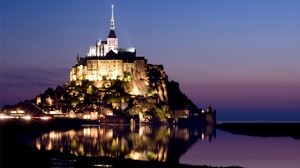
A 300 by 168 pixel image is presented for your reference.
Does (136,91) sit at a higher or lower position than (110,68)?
lower

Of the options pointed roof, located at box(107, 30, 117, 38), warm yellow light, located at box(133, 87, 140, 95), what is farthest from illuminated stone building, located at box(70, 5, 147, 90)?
pointed roof, located at box(107, 30, 117, 38)

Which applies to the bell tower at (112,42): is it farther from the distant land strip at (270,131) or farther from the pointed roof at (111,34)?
the distant land strip at (270,131)

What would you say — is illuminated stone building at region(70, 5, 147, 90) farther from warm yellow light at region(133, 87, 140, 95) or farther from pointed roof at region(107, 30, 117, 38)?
pointed roof at region(107, 30, 117, 38)

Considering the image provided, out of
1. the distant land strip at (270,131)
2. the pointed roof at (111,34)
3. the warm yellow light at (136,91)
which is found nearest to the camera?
the distant land strip at (270,131)

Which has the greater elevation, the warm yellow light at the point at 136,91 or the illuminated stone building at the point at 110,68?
the illuminated stone building at the point at 110,68

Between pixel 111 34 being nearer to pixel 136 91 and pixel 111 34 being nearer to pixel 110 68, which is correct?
pixel 110 68

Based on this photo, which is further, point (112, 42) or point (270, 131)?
point (112, 42)

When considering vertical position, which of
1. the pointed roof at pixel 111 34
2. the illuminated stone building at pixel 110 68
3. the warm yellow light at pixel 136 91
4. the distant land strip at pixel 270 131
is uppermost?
the pointed roof at pixel 111 34

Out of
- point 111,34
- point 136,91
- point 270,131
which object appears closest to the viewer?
point 270,131

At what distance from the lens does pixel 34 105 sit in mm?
106062

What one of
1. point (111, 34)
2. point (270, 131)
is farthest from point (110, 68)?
point (270, 131)

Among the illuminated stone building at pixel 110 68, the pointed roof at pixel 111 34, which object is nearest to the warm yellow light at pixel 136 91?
the illuminated stone building at pixel 110 68

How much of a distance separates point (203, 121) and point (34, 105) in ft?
108

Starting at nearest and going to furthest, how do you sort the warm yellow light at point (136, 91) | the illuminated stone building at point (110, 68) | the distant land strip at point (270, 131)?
the distant land strip at point (270, 131)
the warm yellow light at point (136, 91)
the illuminated stone building at point (110, 68)
